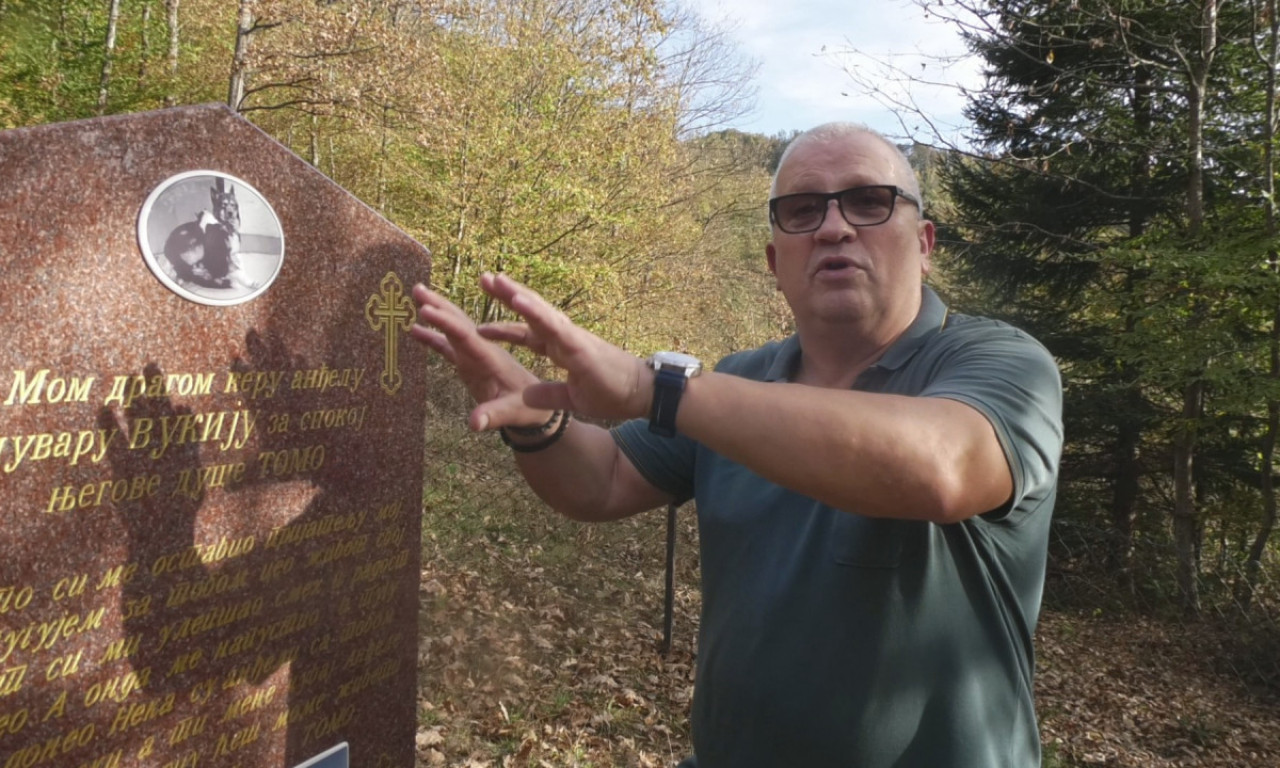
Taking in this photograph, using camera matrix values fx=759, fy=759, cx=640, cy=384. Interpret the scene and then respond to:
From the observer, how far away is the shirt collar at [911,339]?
1.70 m

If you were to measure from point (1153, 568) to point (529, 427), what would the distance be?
11172mm

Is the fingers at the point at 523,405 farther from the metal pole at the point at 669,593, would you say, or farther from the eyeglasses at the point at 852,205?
the metal pole at the point at 669,593

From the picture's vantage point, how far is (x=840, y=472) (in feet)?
3.61

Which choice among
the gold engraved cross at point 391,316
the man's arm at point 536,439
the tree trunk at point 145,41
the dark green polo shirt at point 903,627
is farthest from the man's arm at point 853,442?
the tree trunk at point 145,41

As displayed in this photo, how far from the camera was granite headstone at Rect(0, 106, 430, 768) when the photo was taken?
1995 mm

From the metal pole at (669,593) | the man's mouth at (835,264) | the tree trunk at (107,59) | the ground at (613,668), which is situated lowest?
the ground at (613,668)

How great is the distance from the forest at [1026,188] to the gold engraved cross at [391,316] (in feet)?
10.1

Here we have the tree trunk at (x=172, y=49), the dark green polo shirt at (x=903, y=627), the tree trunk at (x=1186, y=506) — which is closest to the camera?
the dark green polo shirt at (x=903, y=627)

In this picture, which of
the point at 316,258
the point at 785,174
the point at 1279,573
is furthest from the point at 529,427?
the point at 1279,573

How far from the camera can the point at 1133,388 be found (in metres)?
10.4

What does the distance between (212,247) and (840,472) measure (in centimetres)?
211

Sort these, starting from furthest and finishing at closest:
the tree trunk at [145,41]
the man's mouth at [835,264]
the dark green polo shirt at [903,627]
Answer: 1. the tree trunk at [145,41]
2. the man's mouth at [835,264]
3. the dark green polo shirt at [903,627]

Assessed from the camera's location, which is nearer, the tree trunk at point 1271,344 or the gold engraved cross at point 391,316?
the gold engraved cross at point 391,316

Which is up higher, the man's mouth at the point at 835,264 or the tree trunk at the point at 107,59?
the tree trunk at the point at 107,59
